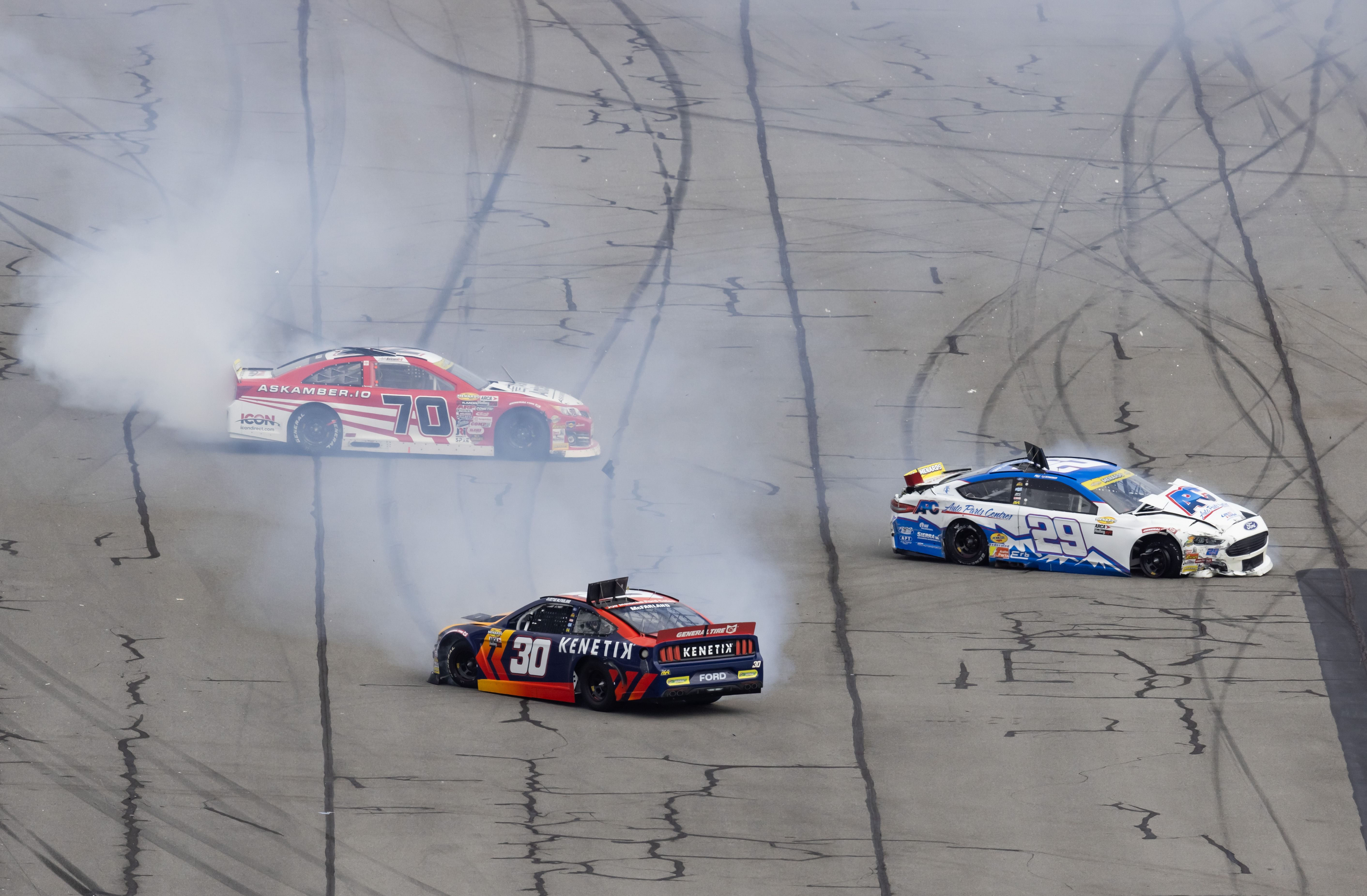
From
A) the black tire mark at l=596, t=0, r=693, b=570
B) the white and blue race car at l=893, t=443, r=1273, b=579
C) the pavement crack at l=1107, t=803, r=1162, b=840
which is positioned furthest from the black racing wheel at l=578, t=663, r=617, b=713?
the white and blue race car at l=893, t=443, r=1273, b=579

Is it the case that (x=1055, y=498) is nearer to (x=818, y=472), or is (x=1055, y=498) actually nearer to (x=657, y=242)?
(x=818, y=472)

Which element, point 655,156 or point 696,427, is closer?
point 696,427

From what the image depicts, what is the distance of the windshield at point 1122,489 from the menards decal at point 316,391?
8.41 m

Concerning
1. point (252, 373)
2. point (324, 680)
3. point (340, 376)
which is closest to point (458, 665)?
point (324, 680)

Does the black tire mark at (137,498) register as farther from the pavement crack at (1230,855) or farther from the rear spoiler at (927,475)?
the pavement crack at (1230,855)

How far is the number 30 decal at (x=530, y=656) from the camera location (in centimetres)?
1370

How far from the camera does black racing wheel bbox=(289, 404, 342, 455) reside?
2033 cm

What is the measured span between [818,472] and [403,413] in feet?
16.0

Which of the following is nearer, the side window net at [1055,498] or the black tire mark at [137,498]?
the black tire mark at [137,498]

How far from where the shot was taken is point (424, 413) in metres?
20.4

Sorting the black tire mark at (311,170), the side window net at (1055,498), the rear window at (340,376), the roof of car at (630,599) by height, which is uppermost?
the black tire mark at (311,170)

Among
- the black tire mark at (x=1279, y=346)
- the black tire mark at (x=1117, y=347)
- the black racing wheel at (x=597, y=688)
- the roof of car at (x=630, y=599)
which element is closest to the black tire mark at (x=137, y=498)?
the roof of car at (x=630, y=599)

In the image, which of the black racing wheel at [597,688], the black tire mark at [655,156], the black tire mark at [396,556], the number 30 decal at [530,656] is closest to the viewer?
the black racing wheel at [597,688]

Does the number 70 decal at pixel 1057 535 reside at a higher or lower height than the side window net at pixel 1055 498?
lower
